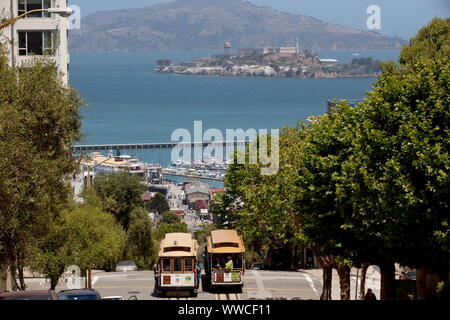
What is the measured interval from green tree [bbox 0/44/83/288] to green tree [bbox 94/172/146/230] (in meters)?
42.3

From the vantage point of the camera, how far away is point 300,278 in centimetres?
4262

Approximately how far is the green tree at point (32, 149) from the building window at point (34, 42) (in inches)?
577

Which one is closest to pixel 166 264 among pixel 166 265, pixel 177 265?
pixel 166 265

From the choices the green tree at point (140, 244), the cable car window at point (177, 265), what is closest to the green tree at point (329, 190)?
the cable car window at point (177, 265)

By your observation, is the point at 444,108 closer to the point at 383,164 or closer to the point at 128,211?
the point at 383,164

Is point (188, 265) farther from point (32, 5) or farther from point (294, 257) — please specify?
point (294, 257)

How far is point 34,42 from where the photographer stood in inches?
1780

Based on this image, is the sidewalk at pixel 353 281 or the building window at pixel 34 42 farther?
the building window at pixel 34 42

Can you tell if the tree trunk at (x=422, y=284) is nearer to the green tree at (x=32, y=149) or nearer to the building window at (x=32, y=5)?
the green tree at (x=32, y=149)

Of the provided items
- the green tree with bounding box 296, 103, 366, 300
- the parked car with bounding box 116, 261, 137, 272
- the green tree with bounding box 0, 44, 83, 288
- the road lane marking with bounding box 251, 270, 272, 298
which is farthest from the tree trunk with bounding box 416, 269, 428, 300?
the parked car with bounding box 116, 261, 137, 272

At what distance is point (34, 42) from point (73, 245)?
1292 centimetres

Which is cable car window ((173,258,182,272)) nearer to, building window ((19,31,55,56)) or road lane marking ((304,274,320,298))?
road lane marking ((304,274,320,298))

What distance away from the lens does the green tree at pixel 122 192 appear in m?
73.1

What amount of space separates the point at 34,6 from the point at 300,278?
1931cm
